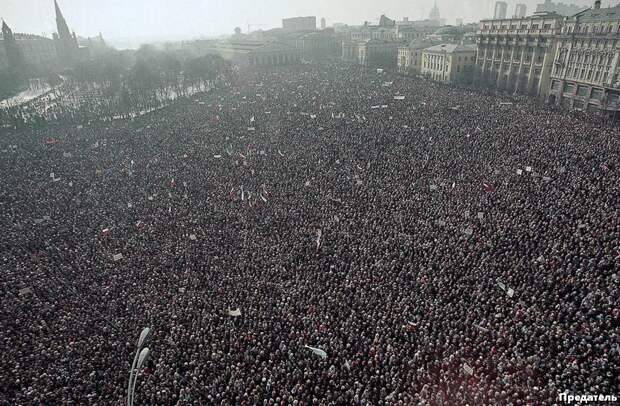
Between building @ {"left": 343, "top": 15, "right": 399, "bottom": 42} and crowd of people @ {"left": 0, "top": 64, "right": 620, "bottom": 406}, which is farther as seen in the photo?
building @ {"left": 343, "top": 15, "right": 399, "bottom": 42}

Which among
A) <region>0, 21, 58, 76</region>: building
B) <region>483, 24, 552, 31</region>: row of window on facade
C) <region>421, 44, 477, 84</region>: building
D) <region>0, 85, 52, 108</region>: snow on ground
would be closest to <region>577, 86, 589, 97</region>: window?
<region>483, 24, 552, 31</region>: row of window on facade

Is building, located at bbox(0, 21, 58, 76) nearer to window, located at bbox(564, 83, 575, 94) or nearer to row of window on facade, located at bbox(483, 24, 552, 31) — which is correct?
row of window on facade, located at bbox(483, 24, 552, 31)

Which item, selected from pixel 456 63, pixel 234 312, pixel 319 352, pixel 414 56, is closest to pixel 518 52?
pixel 456 63

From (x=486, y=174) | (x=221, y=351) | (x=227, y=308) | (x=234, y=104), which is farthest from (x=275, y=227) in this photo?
(x=234, y=104)

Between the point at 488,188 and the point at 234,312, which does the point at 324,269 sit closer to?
the point at 234,312

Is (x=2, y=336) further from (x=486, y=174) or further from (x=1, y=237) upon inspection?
(x=486, y=174)

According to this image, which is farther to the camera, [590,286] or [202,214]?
[202,214]
